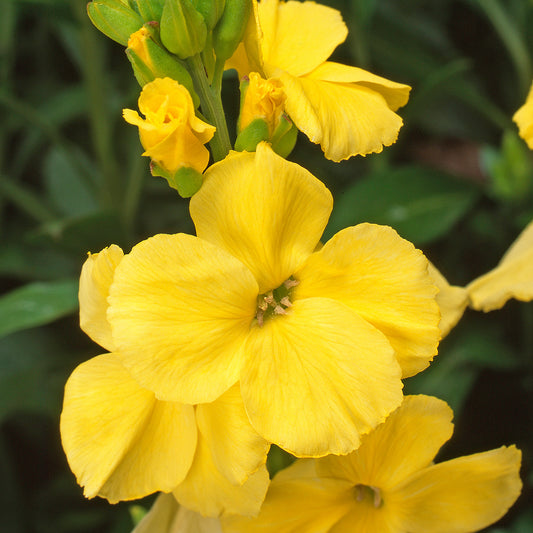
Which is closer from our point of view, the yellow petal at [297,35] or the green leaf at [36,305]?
the yellow petal at [297,35]

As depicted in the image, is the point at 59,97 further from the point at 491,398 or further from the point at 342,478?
the point at 342,478

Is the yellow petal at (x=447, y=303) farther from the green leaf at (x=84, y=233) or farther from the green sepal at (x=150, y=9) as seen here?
the green leaf at (x=84, y=233)

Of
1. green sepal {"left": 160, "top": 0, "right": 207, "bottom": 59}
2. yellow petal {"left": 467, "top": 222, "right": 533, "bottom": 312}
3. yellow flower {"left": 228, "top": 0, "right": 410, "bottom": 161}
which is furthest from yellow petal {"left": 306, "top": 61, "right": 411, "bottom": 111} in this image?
yellow petal {"left": 467, "top": 222, "right": 533, "bottom": 312}

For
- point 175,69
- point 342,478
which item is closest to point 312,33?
point 175,69

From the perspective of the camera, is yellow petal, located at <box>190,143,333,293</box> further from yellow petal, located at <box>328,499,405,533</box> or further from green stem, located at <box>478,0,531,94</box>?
green stem, located at <box>478,0,531,94</box>

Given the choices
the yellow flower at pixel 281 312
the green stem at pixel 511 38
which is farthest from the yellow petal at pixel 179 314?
the green stem at pixel 511 38
